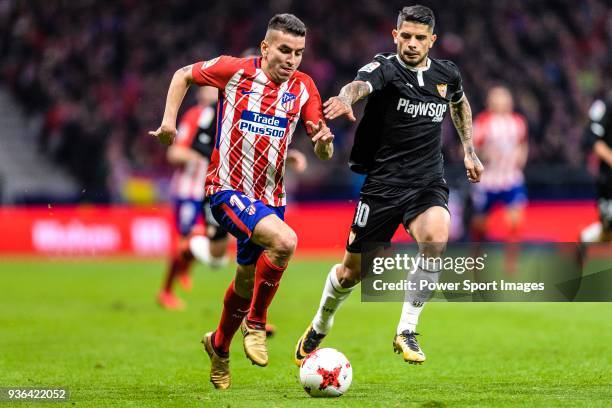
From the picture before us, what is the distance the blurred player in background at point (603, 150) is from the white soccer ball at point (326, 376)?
6626 mm

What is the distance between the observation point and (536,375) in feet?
23.4

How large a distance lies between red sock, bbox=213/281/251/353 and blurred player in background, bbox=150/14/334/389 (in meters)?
0.06

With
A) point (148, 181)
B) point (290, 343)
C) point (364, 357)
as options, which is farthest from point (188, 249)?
point (148, 181)

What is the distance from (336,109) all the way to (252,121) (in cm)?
89

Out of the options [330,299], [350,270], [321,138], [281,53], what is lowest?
[330,299]

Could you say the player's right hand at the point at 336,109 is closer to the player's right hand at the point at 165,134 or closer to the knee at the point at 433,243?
the player's right hand at the point at 165,134

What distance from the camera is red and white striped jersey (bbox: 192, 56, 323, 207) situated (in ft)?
21.5

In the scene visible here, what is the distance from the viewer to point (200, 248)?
11875mm

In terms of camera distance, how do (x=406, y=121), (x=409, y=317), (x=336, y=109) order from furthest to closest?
(x=406, y=121)
(x=409, y=317)
(x=336, y=109)

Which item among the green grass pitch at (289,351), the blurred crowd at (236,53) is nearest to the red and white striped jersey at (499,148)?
the green grass pitch at (289,351)

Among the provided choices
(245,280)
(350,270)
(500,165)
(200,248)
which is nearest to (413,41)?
(350,270)

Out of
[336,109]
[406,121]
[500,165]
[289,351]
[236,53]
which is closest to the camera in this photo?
[336,109]

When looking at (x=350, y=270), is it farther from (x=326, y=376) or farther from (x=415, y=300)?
(x=326, y=376)

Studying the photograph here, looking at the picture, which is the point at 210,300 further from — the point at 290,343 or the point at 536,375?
the point at 536,375
